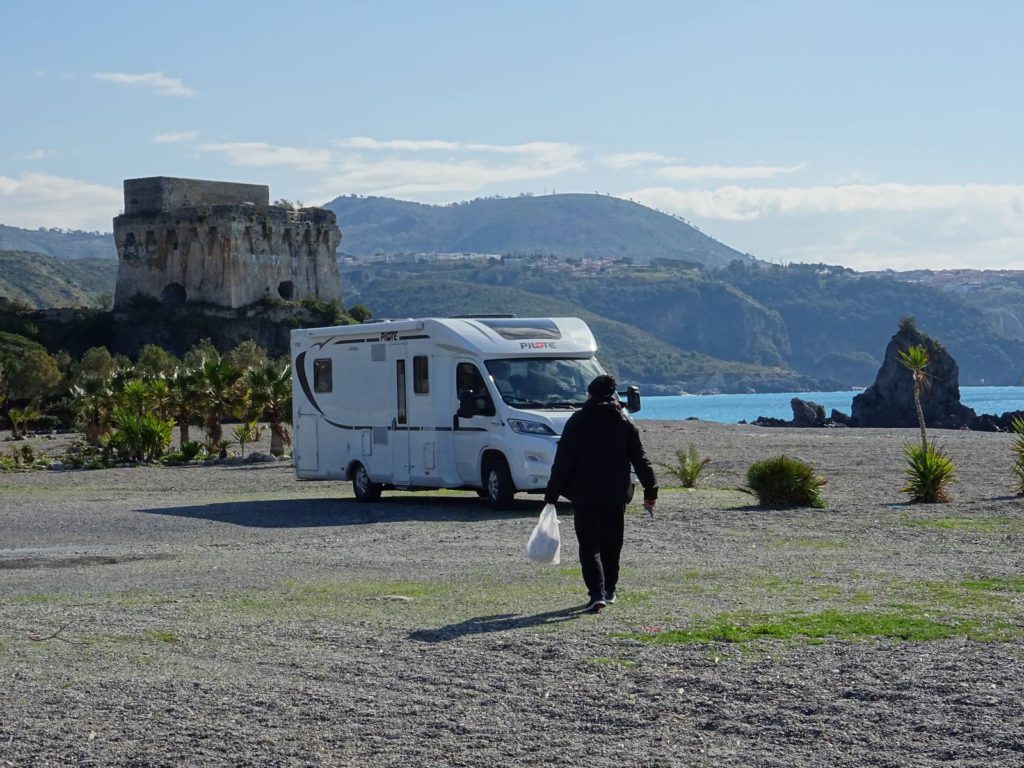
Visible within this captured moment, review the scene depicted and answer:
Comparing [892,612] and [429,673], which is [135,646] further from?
[892,612]

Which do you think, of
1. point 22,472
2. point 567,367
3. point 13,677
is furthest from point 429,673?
point 22,472

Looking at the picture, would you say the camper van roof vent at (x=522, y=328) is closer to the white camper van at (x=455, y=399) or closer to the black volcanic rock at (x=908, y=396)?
the white camper van at (x=455, y=399)

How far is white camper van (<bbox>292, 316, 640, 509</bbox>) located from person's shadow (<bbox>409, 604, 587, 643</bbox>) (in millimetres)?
8528

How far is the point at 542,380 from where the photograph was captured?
19.7m

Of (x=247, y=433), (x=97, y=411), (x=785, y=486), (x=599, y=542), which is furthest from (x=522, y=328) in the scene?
(x=97, y=411)

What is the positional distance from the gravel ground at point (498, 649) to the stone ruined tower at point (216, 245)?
7739 cm

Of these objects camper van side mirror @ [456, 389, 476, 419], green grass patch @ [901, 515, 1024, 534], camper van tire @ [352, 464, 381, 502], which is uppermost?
camper van side mirror @ [456, 389, 476, 419]

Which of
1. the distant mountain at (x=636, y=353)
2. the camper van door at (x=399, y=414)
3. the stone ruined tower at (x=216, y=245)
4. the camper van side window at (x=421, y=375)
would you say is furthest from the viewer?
the distant mountain at (x=636, y=353)

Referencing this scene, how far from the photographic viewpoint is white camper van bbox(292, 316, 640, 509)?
1916cm

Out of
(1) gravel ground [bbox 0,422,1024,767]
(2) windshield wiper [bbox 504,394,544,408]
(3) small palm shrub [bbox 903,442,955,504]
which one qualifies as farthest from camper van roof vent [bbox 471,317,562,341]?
(3) small palm shrub [bbox 903,442,955,504]

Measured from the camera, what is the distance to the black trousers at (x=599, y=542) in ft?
33.2

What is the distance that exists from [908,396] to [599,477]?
7047 cm

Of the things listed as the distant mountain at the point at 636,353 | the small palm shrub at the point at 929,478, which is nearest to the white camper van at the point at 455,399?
the small palm shrub at the point at 929,478

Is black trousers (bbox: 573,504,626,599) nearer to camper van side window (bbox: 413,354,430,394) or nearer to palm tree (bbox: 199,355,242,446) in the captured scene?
camper van side window (bbox: 413,354,430,394)
